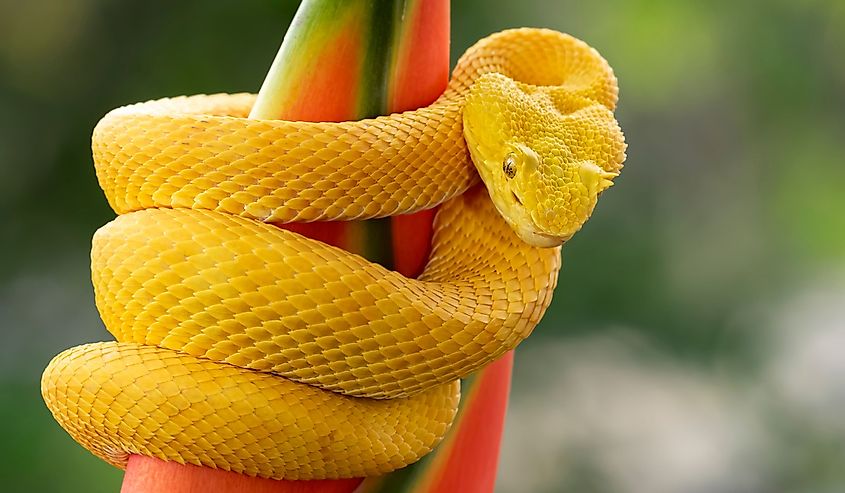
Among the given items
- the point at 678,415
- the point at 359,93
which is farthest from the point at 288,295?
the point at 678,415

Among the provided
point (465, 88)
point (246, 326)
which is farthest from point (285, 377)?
point (465, 88)

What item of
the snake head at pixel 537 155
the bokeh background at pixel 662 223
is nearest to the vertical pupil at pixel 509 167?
the snake head at pixel 537 155

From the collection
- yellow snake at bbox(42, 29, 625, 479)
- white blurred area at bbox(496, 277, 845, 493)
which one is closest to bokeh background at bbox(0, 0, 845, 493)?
white blurred area at bbox(496, 277, 845, 493)

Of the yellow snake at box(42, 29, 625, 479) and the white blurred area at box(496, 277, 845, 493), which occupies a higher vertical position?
the yellow snake at box(42, 29, 625, 479)

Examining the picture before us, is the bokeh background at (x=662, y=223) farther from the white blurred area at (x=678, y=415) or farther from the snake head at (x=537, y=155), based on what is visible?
the snake head at (x=537, y=155)

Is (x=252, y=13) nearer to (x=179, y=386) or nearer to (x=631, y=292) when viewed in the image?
(x=631, y=292)

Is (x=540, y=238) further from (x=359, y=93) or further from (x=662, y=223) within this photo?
(x=662, y=223)

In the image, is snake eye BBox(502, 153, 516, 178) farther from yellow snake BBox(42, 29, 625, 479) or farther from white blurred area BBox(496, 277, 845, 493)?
white blurred area BBox(496, 277, 845, 493)
